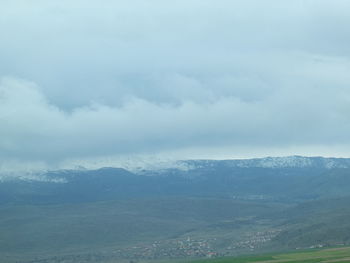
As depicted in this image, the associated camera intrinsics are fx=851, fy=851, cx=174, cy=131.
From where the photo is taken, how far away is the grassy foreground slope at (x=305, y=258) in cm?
11490

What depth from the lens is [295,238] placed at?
521 ft

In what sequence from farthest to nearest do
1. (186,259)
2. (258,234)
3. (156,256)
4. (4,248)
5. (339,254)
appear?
(4,248), (258,234), (156,256), (186,259), (339,254)

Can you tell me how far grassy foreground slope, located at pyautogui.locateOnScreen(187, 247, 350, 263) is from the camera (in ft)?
377

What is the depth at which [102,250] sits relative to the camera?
582ft

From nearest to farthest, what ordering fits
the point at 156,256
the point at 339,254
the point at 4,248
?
the point at 339,254 → the point at 156,256 → the point at 4,248

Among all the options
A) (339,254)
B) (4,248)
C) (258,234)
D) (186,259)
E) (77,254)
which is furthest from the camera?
Result: (4,248)

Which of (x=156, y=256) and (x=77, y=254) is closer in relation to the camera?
(x=156, y=256)

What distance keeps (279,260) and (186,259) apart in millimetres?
26112

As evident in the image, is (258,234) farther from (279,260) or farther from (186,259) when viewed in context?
(279,260)

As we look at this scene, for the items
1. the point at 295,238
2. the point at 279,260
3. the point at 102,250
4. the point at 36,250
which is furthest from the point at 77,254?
the point at 279,260

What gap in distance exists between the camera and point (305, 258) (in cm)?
12169

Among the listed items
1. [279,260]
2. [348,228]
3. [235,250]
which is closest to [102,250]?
[235,250]

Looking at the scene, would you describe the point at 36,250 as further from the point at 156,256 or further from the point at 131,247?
the point at 156,256

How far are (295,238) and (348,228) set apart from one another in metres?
9.95
